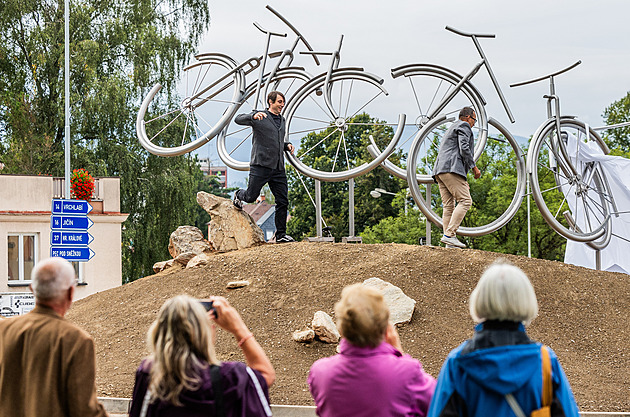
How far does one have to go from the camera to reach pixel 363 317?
3652mm

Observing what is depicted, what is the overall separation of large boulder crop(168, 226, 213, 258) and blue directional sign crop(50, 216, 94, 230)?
8.46 ft

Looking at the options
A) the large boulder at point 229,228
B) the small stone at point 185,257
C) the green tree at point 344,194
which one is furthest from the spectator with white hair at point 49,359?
the green tree at point 344,194

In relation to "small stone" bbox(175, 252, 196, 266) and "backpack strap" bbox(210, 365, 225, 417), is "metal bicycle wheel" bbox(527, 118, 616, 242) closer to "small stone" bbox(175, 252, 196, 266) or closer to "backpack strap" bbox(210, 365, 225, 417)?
"small stone" bbox(175, 252, 196, 266)

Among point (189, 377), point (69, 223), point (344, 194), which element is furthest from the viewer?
point (344, 194)

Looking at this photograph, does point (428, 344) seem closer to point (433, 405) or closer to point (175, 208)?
point (433, 405)

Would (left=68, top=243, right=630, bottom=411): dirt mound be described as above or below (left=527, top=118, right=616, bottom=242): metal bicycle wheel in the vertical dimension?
below

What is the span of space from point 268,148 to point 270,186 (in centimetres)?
70

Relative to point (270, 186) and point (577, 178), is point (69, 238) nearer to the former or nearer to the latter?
point (270, 186)

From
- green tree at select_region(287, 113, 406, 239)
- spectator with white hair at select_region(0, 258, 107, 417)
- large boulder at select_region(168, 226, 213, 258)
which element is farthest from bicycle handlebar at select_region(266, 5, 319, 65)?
green tree at select_region(287, 113, 406, 239)

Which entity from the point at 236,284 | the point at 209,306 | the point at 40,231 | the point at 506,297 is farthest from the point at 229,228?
the point at 40,231

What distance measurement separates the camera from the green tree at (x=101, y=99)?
26609 millimetres

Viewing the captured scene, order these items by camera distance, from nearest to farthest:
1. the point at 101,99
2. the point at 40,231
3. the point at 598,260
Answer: the point at 598,260, the point at 40,231, the point at 101,99

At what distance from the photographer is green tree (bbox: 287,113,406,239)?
44.8 m

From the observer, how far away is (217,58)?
590 inches
